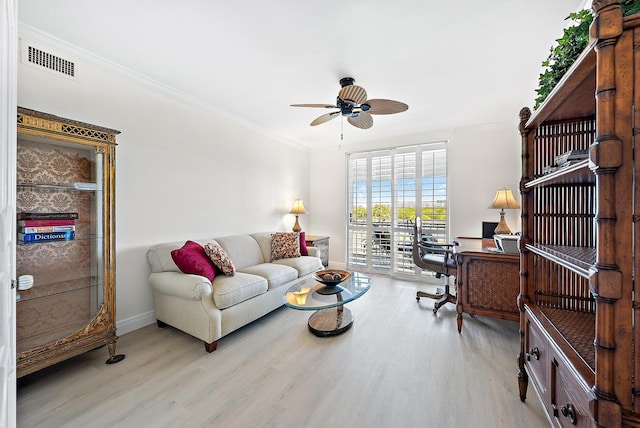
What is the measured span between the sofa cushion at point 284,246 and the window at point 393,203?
65.5 inches

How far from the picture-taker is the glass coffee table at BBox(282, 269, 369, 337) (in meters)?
2.31

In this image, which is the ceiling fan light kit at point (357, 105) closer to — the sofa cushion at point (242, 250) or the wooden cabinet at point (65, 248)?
the wooden cabinet at point (65, 248)

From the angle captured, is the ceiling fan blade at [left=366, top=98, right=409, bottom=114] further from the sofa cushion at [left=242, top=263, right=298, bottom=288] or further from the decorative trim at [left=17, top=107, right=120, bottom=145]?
the decorative trim at [left=17, top=107, right=120, bottom=145]

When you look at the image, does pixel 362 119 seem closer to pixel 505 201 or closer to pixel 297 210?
pixel 505 201

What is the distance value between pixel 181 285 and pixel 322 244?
2.85 meters

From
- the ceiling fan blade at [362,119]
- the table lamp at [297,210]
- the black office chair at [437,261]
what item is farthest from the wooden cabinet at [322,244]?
the ceiling fan blade at [362,119]

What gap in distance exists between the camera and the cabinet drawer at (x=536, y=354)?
4.02 ft

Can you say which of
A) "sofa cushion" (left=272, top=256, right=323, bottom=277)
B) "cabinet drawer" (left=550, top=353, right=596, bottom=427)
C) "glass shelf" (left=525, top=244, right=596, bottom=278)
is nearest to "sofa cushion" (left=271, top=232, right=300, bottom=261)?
"sofa cushion" (left=272, top=256, right=323, bottom=277)

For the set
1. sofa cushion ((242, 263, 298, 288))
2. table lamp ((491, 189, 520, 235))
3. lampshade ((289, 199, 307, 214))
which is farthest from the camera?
lampshade ((289, 199, 307, 214))

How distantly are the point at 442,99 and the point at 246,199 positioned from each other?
3.00 m

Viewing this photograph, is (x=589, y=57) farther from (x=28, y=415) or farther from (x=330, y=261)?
(x=330, y=261)

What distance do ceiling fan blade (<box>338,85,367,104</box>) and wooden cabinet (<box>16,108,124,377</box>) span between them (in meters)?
1.99

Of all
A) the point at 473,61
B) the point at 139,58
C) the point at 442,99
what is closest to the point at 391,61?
the point at 473,61

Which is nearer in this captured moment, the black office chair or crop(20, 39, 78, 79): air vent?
crop(20, 39, 78, 79): air vent
